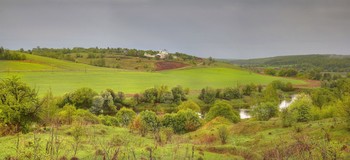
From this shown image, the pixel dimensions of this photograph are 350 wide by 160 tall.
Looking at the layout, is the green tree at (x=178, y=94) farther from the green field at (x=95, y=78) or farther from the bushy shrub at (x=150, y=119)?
the bushy shrub at (x=150, y=119)

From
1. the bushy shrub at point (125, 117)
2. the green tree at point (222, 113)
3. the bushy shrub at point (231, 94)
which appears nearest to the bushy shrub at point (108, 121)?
the bushy shrub at point (125, 117)

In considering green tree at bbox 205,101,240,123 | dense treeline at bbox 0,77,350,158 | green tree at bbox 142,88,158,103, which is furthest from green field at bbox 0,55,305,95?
green tree at bbox 205,101,240,123

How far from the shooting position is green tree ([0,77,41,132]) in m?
34.5

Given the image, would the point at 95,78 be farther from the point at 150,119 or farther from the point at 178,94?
the point at 150,119

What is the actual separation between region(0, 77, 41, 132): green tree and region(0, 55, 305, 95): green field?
2700 inches

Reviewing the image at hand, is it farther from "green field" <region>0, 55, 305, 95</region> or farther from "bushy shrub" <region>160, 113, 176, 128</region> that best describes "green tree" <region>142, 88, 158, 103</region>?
"bushy shrub" <region>160, 113, 176, 128</region>

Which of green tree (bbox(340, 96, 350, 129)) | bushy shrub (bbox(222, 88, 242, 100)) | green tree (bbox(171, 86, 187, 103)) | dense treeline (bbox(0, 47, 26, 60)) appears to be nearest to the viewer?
green tree (bbox(340, 96, 350, 129))

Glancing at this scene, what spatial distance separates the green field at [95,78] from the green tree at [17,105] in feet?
225

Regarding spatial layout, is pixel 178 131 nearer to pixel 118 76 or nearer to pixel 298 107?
pixel 298 107

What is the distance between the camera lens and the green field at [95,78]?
11744 centimetres

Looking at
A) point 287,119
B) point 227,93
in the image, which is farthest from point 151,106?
point 287,119

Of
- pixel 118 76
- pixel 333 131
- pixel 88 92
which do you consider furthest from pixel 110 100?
pixel 333 131

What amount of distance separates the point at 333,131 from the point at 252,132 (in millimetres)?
12666

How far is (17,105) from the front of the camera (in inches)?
1371
